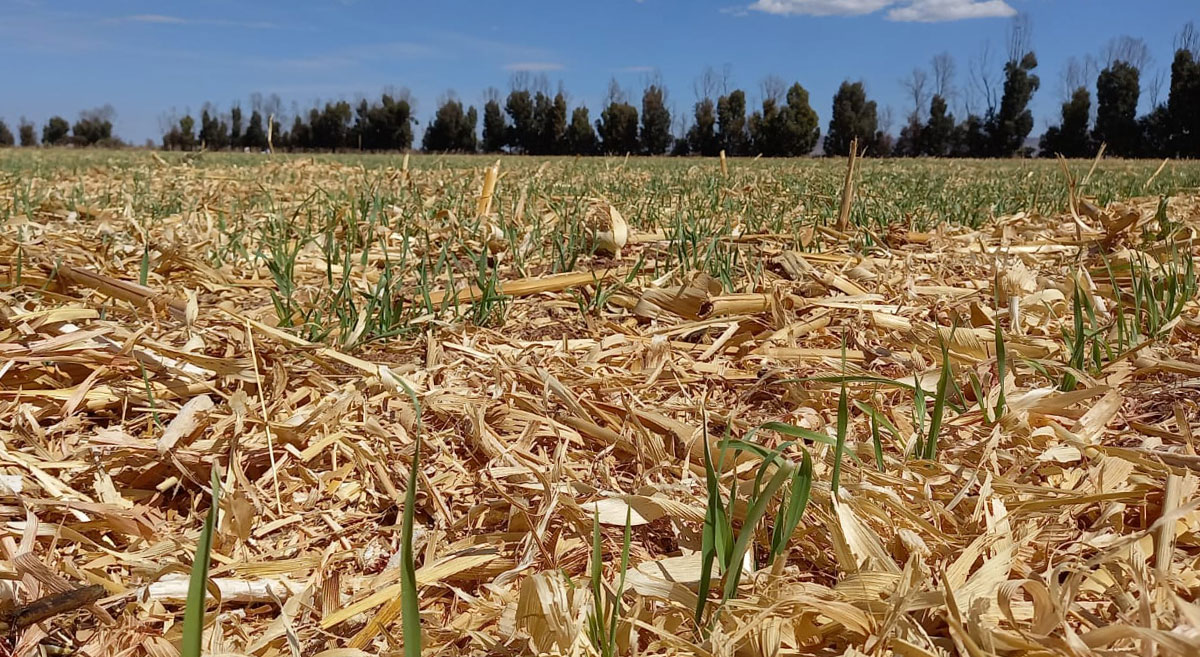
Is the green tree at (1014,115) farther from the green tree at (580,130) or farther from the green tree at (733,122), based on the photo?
the green tree at (580,130)

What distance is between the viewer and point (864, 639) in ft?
3.30

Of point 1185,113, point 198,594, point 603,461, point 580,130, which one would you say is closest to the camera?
point 198,594

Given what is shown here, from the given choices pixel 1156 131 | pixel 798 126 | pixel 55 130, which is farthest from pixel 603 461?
pixel 55 130

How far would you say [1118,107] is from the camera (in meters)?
53.6

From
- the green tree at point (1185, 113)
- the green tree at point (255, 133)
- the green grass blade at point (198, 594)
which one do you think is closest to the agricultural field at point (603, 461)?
the green grass blade at point (198, 594)

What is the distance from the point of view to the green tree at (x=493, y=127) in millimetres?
68250

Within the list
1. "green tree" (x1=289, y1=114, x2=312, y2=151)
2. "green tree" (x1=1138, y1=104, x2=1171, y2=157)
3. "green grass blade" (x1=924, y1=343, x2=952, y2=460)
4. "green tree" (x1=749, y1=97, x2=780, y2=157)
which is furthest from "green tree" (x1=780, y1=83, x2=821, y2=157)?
"green grass blade" (x1=924, y1=343, x2=952, y2=460)

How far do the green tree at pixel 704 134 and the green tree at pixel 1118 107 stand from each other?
951 inches

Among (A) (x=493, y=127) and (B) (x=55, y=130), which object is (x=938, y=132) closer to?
(A) (x=493, y=127)

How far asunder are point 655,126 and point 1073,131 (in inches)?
1177

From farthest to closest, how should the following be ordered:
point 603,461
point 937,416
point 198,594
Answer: point 603,461, point 937,416, point 198,594

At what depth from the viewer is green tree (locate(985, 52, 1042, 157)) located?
54656 millimetres

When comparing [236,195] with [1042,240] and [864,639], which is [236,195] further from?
[864,639]

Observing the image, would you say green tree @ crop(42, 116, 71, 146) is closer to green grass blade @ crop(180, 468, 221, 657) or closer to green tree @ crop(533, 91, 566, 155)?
green tree @ crop(533, 91, 566, 155)
